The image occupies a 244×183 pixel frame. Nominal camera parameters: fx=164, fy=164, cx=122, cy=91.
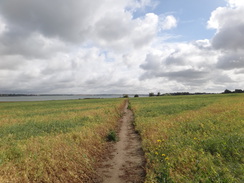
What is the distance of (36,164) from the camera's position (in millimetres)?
6336

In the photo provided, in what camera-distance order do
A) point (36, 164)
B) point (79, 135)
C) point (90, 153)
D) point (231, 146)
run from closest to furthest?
point (36, 164), point (231, 146), point (90, 153), point (79, 135)

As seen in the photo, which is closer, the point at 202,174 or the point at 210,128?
the point at 202,174

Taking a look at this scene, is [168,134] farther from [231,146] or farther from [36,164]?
[36,164]

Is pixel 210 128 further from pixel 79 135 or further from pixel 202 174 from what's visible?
pixel 79 135

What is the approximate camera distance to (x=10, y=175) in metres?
5.50

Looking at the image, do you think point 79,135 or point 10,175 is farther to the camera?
point 79,135

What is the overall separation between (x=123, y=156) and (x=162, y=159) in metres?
2.51

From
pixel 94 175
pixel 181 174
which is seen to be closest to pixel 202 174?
pixel 181 174

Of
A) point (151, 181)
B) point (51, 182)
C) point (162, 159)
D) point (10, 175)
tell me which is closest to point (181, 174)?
point (151, 181)

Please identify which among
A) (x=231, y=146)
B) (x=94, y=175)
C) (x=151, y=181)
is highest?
(x=231, y=146)

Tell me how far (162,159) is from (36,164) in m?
5.19

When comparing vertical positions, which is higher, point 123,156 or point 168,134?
point 168,134

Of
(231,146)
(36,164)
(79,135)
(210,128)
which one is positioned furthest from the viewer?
(210,128)

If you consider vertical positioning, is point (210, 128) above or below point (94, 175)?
above
